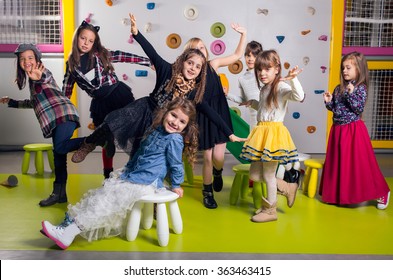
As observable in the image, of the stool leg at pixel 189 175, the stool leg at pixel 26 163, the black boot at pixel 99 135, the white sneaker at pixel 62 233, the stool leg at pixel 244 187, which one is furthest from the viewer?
the stool leg at pixel 26 163

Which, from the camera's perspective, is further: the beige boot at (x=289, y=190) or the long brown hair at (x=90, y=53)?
the long brown hair at (x=90, y=53)

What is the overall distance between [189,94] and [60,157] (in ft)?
2.37

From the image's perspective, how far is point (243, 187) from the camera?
100 inches

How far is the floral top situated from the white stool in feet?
3.17

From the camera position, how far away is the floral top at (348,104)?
2275 mm

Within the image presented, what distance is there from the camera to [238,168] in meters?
2.39

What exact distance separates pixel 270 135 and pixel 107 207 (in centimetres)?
74

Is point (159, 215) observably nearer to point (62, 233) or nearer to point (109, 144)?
point (62, 233)

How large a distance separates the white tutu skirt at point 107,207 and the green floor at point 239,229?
0.08m

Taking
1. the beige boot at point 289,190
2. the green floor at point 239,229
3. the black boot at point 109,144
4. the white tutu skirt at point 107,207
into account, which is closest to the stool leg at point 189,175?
the green floor at point 239,229

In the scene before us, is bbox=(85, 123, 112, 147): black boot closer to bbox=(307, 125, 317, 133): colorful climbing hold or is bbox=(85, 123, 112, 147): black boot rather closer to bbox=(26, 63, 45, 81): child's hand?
bbox=(26, 63, 45, 81): child's hand

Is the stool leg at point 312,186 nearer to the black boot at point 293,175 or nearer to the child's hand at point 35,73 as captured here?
the black boot at point 293,175

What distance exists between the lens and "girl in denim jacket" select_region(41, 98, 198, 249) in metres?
1.80

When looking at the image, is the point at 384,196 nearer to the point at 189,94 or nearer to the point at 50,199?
the point at 189,94
